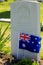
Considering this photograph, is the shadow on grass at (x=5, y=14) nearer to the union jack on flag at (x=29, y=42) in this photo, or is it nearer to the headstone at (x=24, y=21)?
the headstone at (x=24, y=21)

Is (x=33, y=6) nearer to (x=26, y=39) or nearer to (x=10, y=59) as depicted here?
(x=26, y=39)

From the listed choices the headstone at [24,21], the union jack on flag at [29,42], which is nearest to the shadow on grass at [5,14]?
the headstone at [24,21]

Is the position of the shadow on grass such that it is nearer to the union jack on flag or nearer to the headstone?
the headstone

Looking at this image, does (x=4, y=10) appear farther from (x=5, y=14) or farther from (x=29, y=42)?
(x=29, y=42)

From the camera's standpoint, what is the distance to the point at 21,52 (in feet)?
20.6

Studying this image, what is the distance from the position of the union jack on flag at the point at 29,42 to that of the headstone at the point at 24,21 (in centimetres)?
8

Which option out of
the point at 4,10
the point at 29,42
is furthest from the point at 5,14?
the point at 29,42

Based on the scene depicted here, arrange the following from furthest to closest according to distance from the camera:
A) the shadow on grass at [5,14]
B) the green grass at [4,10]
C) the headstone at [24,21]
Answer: the green grass at [4,10], the shadow on grass at [5,14], the headstone at [24,21]

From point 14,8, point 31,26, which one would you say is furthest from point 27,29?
point 14,8

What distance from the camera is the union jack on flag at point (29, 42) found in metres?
6.03

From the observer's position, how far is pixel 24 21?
6.04 m

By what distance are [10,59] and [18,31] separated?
613 millimetres

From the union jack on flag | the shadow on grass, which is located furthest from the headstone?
the shadow on grass

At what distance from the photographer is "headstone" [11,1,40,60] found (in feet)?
19.3
